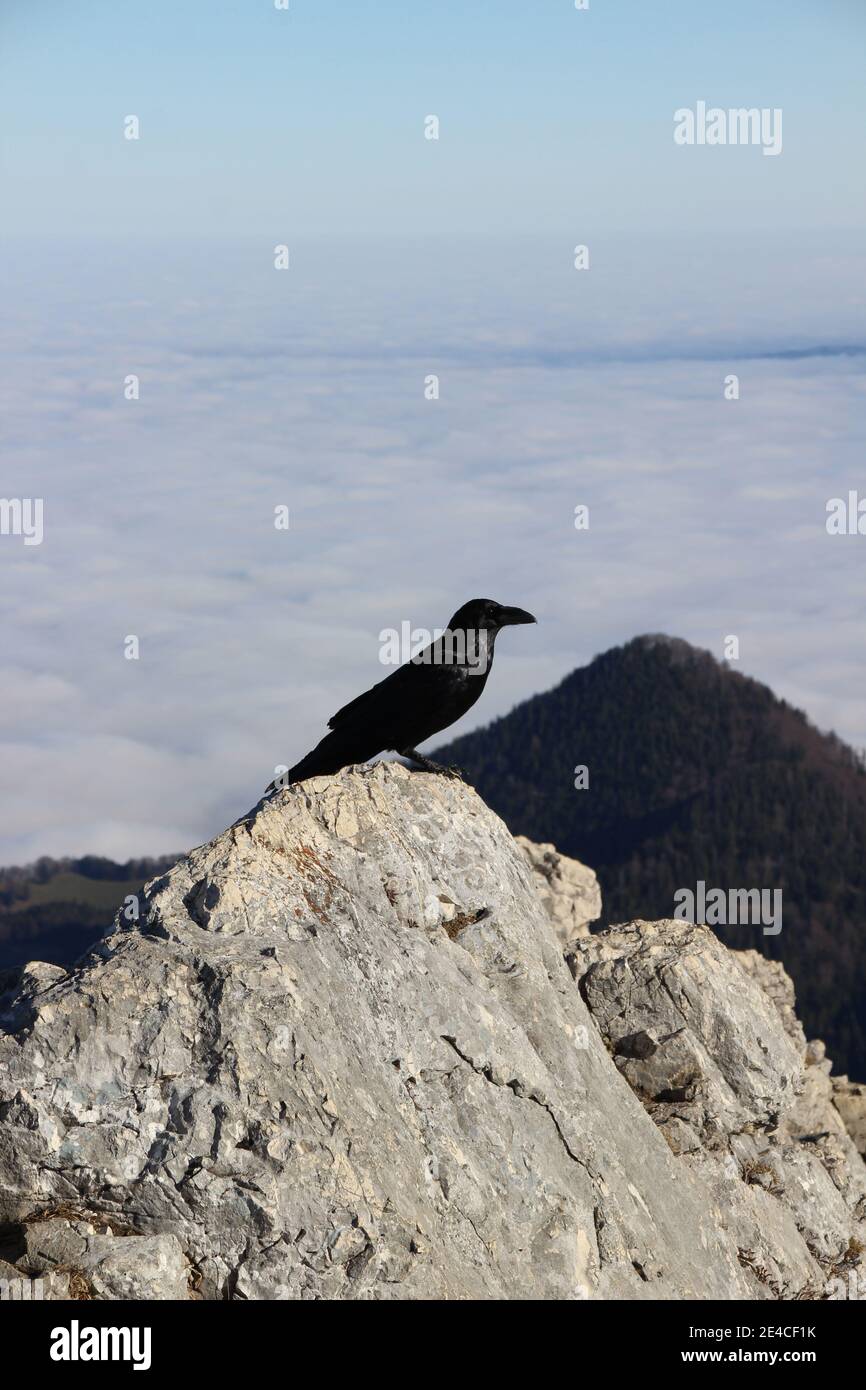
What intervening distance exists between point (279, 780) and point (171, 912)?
325cm

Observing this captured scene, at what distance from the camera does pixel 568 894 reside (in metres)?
26.8

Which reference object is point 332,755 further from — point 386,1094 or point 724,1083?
point 724,1083

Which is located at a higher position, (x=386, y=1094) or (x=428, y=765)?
(x=428, y=765)

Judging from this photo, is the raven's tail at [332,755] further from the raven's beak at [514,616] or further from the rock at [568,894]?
the rock at [568,894]

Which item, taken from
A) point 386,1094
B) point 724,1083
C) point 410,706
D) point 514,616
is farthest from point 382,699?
point 724,1083

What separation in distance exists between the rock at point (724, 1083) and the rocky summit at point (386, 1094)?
38mm

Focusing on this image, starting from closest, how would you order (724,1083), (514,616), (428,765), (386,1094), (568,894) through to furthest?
(386,1094) < (428,765) < (514,616) < (724,1083) < (568,894)

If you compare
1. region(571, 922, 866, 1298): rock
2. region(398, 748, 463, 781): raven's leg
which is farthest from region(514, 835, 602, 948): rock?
region(398, 748, 463, 781): raven's leg

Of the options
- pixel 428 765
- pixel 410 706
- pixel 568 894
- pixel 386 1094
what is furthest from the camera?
pixel 568 894

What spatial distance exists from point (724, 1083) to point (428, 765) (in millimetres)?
5412

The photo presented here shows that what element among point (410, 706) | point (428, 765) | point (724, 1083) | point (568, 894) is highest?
point (410, 706)

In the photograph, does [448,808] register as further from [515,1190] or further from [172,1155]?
[172,1155]

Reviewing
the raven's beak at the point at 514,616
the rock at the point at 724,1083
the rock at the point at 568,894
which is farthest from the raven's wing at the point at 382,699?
the rock at the point at 568,894

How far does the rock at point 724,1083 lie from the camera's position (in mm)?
16156
